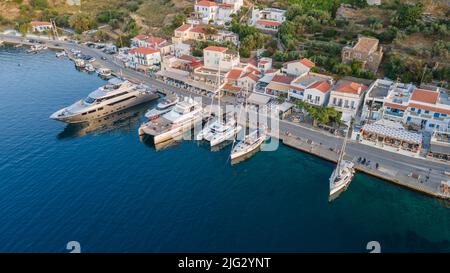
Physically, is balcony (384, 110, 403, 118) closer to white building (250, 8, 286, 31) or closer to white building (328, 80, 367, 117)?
white building (328, 80, 367, 117)

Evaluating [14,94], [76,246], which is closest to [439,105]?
[76,246]

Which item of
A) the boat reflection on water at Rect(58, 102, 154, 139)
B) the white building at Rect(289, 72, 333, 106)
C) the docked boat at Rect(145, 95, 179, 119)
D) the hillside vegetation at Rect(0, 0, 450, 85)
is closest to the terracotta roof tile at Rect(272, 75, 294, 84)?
the white building at Rect(289, 72, 333, 106)

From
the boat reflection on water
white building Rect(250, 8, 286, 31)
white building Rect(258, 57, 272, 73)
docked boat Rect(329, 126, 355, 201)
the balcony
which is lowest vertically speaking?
docked boat Rect(329, 126, 355, 201)

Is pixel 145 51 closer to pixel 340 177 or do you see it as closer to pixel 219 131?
pixel 219 131

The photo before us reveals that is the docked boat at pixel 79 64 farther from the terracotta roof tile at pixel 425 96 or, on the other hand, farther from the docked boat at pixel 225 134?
the terracotta roof tile at pixel 425 96

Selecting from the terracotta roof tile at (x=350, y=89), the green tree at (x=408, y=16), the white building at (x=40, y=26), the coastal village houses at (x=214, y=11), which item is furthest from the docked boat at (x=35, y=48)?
the green tree at (x=408, y=16)
